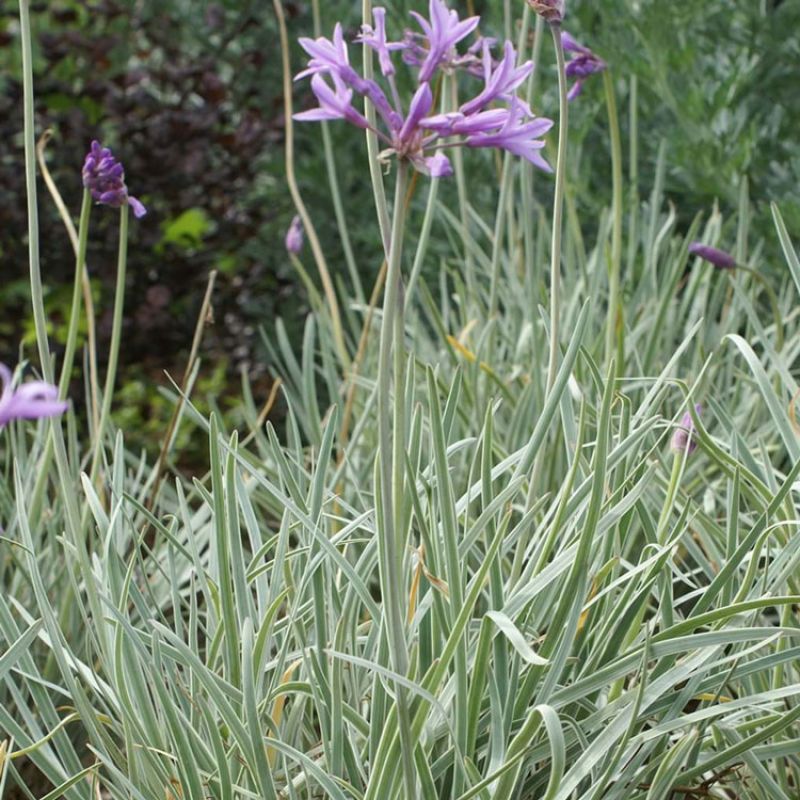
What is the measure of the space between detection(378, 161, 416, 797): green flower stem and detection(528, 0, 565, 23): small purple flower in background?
343 mm

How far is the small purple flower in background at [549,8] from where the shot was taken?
1239 millimetres

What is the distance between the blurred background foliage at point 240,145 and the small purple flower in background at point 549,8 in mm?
1740

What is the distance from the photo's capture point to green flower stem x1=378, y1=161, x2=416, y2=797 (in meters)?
0.95

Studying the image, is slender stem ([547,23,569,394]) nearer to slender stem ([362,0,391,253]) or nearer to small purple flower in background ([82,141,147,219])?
slender stem ([362,0,391,253])

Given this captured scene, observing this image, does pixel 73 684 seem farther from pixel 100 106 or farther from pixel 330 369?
pixel 100 106

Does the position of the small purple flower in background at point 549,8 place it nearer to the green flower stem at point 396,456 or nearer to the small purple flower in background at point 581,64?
the green flower stem at point 396,456

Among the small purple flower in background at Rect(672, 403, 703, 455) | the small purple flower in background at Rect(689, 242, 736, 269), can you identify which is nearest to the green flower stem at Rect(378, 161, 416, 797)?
the small purple flower in background at Rect(672, 403, 703, 455)

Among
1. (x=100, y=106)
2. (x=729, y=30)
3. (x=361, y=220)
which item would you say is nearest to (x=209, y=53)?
(x=100, y=106)

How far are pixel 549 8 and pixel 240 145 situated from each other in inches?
109

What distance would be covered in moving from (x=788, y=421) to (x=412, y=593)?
552 millimetres

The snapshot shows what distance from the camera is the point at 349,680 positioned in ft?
5.06

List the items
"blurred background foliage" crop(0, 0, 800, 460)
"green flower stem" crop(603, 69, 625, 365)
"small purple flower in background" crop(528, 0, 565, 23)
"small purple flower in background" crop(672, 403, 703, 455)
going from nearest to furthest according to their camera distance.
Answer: "small purple flower in background" crop(528, 0, 565, 23) → "small purple flower in background" crop(672, 403, 703, 455) → "green flower stem" crop(603, 69, 625, 365) → "blurred background foliage" crop(0, 0, 800, 460)

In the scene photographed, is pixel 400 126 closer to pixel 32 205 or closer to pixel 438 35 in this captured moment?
pixel 438 35

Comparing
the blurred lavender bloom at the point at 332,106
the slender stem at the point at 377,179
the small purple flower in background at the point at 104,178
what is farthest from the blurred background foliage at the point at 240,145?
the blurred lavender bloom at the point at 332,106
